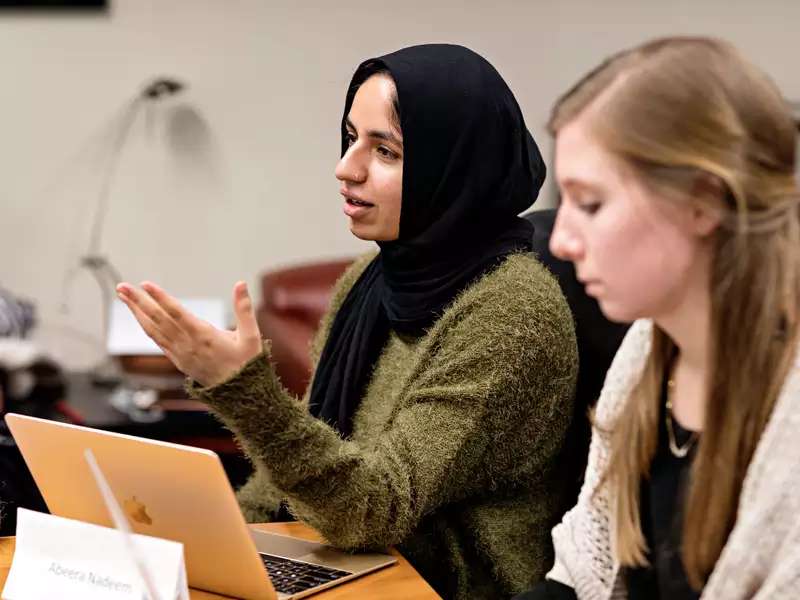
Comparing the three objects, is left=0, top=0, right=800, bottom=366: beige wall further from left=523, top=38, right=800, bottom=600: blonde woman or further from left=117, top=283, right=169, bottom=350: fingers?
left=523, top=38, right=800, bottom=600: blonde woman

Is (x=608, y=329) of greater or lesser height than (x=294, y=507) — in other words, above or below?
above

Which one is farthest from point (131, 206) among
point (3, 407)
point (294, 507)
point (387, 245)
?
point (294, 507)

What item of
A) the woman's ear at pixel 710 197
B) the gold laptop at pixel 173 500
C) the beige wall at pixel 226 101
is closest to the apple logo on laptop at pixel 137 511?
the gold laptop at pixel 173 500

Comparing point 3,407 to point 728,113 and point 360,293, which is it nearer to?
point 360,293

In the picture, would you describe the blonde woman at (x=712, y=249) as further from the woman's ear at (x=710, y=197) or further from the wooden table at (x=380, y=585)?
the wooden table at (x=380, y=585)

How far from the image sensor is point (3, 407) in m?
3.04

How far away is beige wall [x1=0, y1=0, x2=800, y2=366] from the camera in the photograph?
3.73 meters

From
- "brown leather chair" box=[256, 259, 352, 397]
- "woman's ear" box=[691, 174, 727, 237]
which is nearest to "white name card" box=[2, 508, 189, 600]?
"woman's ear" box=[691, 174, 727, 237]

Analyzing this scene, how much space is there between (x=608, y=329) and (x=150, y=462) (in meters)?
0.76

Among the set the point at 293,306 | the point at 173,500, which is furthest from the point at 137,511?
the point at 293,306

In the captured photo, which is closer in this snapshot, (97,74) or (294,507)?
(294,507)

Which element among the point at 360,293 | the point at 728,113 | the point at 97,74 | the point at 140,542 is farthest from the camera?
the point at 97,74

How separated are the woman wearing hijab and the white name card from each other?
8.1 inches

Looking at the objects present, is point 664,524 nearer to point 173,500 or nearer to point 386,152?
point 173,500
